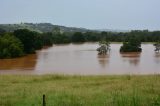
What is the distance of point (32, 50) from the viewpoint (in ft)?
145

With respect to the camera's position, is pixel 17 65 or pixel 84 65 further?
pixel 17 65

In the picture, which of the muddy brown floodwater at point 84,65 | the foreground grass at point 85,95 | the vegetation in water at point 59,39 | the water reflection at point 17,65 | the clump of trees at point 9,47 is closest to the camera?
the foreground grass at point 85,95

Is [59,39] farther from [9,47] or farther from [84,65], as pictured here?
[84,65]

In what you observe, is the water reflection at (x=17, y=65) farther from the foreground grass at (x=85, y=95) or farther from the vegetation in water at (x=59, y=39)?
the foreground grass at (x=85, y=95)

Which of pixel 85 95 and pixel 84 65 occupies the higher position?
pixel 85 95

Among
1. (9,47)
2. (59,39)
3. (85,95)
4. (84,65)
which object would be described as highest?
(85,95)

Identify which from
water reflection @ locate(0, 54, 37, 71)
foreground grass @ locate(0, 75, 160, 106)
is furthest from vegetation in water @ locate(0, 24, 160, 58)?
foreground grass @ locate(0, 75, 160, 106)

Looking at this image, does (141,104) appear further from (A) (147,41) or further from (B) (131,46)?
(A) (147,41)

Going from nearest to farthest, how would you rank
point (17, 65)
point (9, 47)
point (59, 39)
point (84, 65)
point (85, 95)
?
point (85, 95)
point (84, 65)
point (17, 65)
point (9, 47)
point (59, 39)

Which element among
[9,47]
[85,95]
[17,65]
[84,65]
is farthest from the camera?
[9,47]

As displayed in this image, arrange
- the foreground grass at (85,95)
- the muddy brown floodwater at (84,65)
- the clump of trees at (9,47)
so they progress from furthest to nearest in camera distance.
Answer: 1. the clump of trees at (9,47)
2. the muddy brown floodwater at (84,65)
3. the foreground grass at (85,95)

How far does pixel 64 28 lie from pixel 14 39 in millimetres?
83591

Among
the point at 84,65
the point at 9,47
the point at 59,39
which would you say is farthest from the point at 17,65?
the point at 59,39

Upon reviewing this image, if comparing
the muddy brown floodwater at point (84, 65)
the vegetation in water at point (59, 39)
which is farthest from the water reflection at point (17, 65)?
the vegetation in water at point (59, 39)
